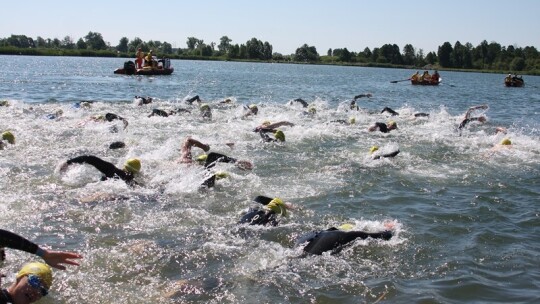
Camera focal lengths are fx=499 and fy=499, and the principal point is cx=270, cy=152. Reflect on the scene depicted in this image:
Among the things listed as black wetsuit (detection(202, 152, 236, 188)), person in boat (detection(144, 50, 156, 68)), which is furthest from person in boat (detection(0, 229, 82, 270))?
person in boat (detection(144, 50, 156, 68))

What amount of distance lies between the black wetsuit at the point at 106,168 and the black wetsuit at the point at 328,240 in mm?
4447

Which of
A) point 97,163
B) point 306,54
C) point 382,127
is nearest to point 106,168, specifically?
point 97,163

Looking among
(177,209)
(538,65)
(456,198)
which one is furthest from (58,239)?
(538,65)

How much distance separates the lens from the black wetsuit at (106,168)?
9.55 metres

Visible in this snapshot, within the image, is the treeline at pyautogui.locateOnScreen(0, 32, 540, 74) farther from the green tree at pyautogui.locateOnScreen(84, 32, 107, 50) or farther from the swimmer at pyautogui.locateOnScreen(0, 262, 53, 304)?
the swimmer at pyautogui.locateOnScreen(0, 262, 53, 304)

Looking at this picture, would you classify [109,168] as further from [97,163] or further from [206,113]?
[206,113]

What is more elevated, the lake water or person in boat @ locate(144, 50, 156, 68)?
person in boat @ locate(144, 50, 156, 68)

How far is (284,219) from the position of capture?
30.1 ft

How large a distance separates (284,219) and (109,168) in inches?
148

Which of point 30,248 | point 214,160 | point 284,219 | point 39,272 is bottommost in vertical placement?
point 284,219

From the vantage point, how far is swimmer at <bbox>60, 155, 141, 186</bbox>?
9.45 metres

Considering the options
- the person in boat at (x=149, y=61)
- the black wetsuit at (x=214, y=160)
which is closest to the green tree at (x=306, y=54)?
the person in boat at (x=149, y=61)

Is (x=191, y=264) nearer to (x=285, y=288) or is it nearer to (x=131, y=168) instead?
(x=285, y=288)

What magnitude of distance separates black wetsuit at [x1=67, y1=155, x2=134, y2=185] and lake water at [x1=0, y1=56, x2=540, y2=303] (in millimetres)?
182
